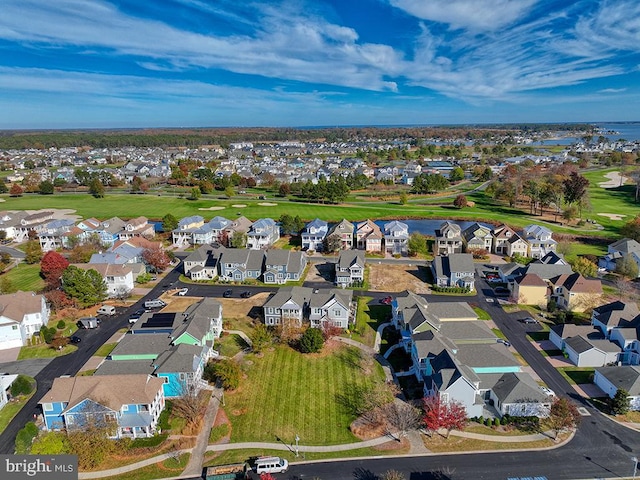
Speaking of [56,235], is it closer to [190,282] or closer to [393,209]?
[190,282]

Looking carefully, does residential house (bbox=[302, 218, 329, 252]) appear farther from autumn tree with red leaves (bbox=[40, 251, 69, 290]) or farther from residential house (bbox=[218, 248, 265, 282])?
autumn tree with red leaves (bbox=[40, 251, 69, 290])

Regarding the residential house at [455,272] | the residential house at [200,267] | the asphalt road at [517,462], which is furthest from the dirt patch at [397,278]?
the asphalt road at [517,462]

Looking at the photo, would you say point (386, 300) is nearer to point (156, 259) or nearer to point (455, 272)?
point (455, 272)

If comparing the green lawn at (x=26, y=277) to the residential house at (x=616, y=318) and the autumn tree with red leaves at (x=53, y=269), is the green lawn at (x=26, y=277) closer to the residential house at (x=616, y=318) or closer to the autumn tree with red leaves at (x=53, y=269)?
the autumn tree with red leaves at (x=53, y=269)

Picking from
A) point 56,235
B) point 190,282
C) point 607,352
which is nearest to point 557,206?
point 607,352

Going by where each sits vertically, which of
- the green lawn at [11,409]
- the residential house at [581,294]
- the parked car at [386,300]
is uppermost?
the residential house at [581,294]
